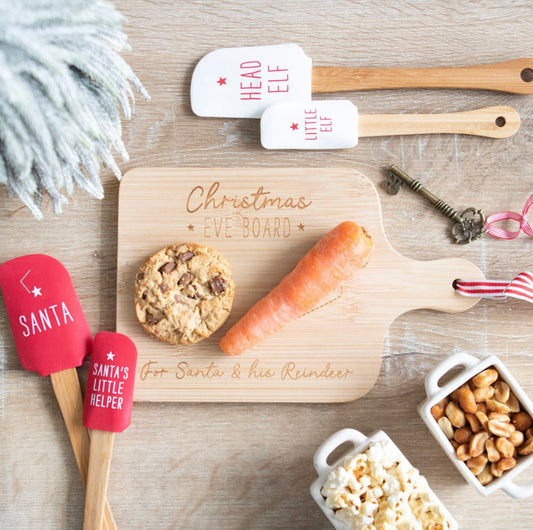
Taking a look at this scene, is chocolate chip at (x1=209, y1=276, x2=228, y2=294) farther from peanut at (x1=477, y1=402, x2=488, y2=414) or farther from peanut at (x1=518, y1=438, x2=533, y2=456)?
peanut at (x1=518, y1=438, x2=533, y2=456)

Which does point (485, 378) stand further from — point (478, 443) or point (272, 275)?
point (272, 275)

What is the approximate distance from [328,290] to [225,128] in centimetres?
42

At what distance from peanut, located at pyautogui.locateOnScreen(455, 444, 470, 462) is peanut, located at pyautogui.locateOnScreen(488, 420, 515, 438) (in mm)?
60

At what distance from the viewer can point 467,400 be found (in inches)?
42.6

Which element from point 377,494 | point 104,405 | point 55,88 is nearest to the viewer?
point 55,88

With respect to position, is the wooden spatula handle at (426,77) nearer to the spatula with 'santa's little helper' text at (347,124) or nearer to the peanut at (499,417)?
the spatula with 'santa's little helper' text at (347,124)

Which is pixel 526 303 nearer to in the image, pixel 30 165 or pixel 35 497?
pixel 30 165

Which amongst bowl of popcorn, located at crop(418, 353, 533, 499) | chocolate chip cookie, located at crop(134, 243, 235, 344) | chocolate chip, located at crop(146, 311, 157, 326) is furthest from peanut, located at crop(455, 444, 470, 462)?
chocolate chip, located at crop(146, 311, 157, 326)

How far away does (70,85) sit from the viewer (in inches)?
33.7

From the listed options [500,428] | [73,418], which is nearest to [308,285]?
[500,428]

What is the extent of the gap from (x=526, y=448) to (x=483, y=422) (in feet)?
0.31

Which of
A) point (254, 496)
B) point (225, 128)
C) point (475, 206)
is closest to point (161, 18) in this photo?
point (225, 128)

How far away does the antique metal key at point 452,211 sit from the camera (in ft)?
3.97

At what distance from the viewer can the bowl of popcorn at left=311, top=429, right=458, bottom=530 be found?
101cm
